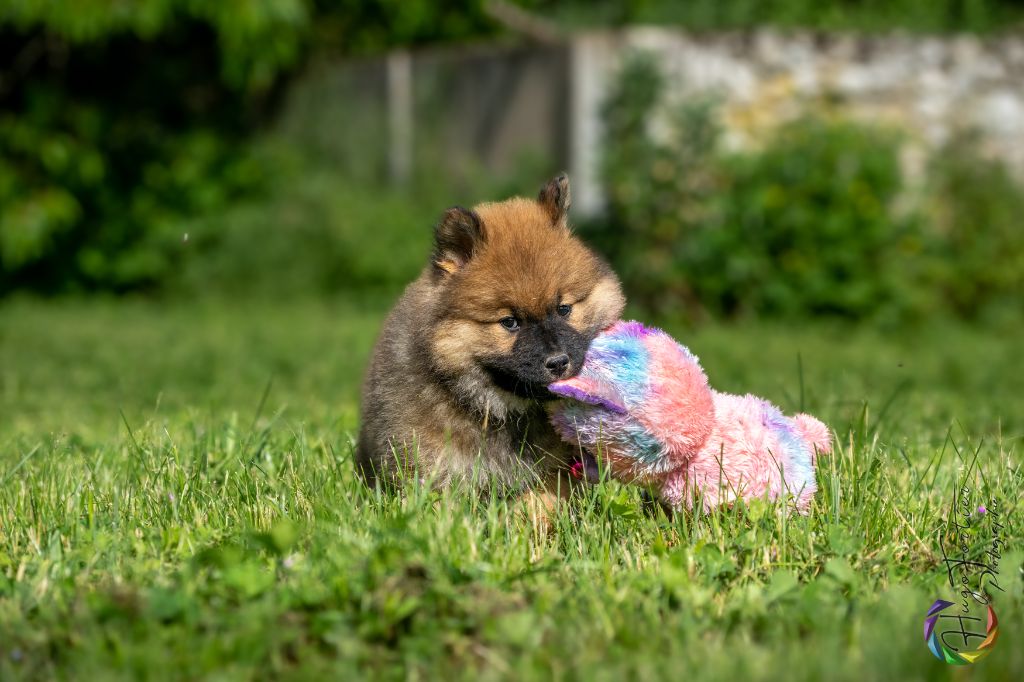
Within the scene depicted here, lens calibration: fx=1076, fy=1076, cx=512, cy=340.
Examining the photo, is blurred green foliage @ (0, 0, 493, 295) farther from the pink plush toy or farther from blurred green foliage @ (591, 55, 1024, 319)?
the pink plush toy

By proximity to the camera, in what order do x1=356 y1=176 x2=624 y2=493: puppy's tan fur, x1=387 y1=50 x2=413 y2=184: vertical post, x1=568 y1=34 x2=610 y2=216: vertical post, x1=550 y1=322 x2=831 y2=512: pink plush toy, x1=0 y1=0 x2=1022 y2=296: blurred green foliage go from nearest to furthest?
1. x1=550 y1=322 x2=831 y2=512: pink plush toy
2. x1=356 y1=176 x2=624 y2=493: puppy's tan fur
3. x1=0 y1=0 x2=1022 y2=296: blurred green foliage
4. x1=568 y1=34 x2=610 y2=216: vertical post
5. x1=387 y1=50 x2=413 y2=184: vertical post

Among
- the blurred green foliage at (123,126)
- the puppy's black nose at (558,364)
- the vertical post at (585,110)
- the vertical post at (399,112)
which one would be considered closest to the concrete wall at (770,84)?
the vertical post at (585,110)

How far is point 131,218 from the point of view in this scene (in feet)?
40.7

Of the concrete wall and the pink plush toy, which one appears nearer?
the pink plush toy

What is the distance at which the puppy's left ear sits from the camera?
3559mm

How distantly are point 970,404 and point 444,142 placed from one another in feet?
26.8

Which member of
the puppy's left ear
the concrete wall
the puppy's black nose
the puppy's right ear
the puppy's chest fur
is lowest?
the puppy's chest fur

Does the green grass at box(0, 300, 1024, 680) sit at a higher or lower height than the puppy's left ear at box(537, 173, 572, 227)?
lower

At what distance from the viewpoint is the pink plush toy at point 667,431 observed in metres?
3.12

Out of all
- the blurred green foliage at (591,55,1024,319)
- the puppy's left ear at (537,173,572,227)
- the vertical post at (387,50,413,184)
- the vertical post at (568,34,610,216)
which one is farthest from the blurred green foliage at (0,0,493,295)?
the puppy's left ear at (537,173,572,227)

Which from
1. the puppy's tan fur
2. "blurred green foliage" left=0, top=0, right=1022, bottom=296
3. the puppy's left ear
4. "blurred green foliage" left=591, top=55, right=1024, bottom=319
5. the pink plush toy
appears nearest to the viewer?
the pink plush toy

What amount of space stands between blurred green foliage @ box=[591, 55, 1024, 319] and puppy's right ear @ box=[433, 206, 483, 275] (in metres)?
5.94

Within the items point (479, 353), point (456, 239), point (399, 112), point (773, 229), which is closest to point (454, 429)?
point (479, 353)

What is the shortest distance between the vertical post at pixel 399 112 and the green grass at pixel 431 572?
9.03 metres
